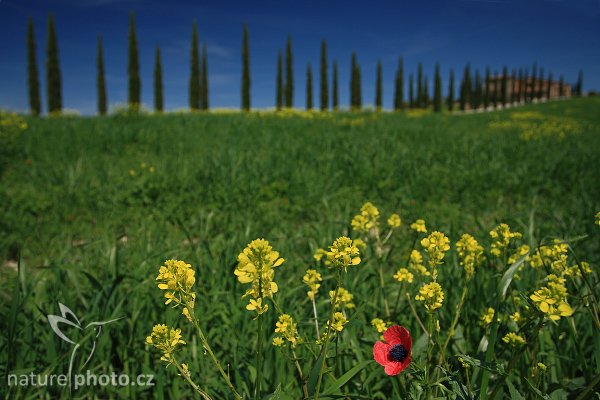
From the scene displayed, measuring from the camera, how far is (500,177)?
16.6 feet

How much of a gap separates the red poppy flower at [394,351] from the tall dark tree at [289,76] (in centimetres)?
3548

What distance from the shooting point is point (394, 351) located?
1.07 meters

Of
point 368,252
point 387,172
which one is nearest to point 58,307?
point 368,252

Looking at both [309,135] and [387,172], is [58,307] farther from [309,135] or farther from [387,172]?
[309,135]

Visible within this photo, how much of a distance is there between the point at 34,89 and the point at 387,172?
1267 inches

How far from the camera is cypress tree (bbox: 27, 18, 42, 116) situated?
26484 millimetres

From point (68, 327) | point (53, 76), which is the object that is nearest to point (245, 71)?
point (53, 76)

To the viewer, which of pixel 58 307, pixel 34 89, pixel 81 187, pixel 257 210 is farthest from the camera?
pixel 34 89

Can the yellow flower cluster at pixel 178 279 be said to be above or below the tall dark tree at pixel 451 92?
below

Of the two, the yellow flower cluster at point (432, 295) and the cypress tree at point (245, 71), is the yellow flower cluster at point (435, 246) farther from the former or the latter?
the cypress tree at point (245, 71)

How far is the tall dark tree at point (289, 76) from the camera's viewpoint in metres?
35.3

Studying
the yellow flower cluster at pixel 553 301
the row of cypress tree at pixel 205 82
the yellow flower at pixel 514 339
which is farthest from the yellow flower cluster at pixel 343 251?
the row of cypress tree at pixel 205 82

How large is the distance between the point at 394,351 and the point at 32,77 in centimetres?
3468

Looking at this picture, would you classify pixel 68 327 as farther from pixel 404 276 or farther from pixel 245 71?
pixel 245 71
